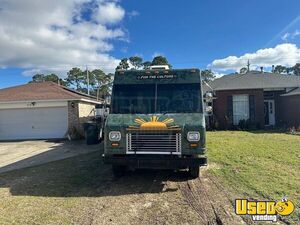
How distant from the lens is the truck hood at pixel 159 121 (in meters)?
7.08

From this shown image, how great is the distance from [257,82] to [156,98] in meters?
17.7

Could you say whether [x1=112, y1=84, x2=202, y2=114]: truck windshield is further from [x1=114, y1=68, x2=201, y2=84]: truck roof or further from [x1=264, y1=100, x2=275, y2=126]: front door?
[x1=264, y1=100, x2=275, y2=126]: front door

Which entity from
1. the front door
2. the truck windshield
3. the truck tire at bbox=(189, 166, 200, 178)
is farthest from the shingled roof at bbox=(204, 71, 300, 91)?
the truck tire at bbox=(189, 166, 200, 178)

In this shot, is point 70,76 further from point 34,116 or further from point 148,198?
point 148,198

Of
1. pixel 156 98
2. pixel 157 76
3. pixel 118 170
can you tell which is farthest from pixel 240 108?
pixel 118 170

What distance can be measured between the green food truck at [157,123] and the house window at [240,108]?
50.3ft

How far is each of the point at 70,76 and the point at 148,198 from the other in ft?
202

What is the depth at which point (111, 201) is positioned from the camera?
630 centimetres

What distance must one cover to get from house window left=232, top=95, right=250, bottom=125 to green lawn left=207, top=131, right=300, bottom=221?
9.76 m

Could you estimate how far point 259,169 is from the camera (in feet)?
28.3

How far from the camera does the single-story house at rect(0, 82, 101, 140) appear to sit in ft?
65.6

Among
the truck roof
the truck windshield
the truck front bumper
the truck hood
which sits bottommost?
the truck front bumper

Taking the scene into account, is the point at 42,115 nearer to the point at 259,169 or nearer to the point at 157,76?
the point at 157,76

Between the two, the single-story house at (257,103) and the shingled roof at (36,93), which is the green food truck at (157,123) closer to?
the shingled roof at (36,93)
